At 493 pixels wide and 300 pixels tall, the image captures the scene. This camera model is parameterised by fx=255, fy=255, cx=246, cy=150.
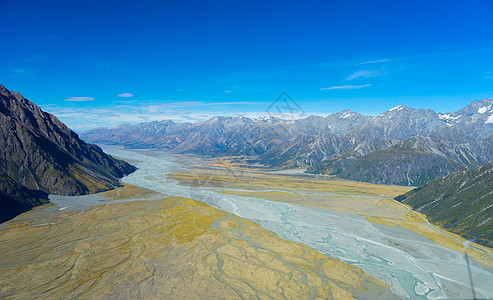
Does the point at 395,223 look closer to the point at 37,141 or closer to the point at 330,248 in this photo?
the point at 330,248

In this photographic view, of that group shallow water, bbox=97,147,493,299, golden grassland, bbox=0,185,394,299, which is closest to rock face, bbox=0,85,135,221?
golden grassland, bbox=0,185,394,299

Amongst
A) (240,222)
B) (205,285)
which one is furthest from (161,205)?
(205,285)

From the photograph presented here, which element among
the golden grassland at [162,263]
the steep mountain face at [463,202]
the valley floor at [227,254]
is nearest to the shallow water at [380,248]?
the valley floor at [227,254]

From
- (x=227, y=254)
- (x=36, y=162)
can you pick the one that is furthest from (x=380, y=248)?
(x=36, y=162)

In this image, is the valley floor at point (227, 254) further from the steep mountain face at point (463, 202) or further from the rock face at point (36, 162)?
the rock face at point (36, 162)

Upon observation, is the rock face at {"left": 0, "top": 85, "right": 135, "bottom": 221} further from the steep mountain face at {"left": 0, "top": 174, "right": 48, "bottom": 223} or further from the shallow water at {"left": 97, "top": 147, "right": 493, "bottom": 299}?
the shallow water at {"left": 97, "top": 147, "right": 493, "bottom": 299}

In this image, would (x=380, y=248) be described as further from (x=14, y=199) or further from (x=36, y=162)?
(x=36, y=162)
